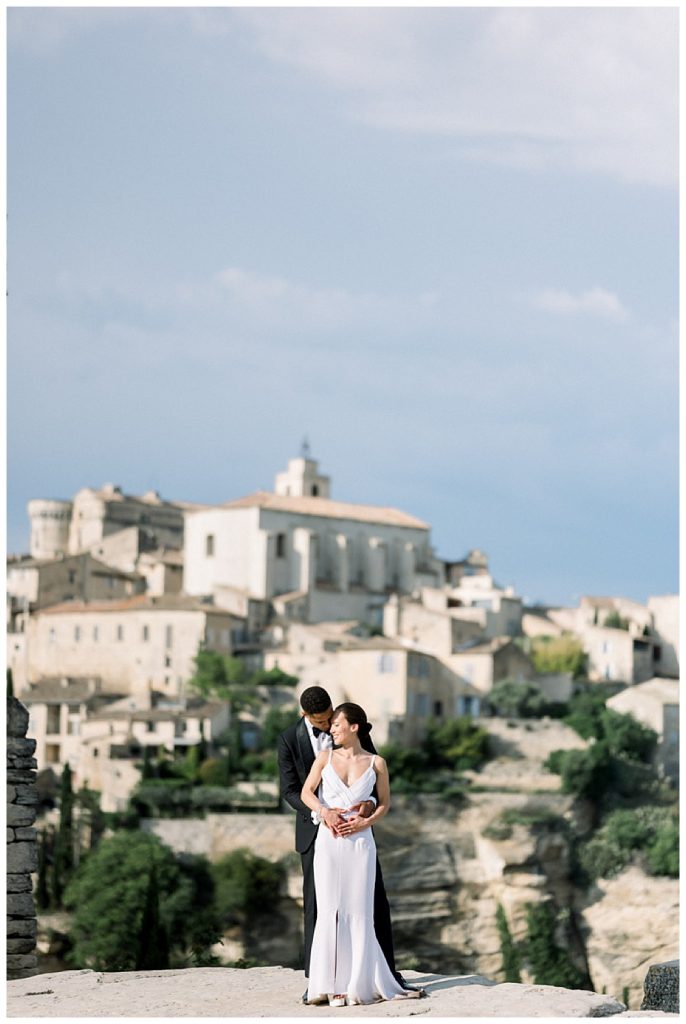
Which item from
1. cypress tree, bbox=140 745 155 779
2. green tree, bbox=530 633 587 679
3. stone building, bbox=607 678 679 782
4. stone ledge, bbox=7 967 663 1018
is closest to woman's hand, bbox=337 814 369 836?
stone ledge, bbox=7 967 663 1018

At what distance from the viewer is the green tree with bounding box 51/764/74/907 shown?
34.3 metres

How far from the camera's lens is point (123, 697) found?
4566cm

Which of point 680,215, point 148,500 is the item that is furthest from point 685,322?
point 148,500

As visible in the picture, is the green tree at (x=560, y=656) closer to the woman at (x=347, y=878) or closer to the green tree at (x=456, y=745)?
the green tree at (x=456, y=745)

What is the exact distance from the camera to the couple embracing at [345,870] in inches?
257

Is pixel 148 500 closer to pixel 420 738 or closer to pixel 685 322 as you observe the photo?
pixel 420 738

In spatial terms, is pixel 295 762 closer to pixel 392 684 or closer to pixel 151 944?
pixel 151 944

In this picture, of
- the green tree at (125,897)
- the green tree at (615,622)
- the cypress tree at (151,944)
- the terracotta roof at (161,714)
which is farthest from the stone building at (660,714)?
the cypress tree at (151,944)

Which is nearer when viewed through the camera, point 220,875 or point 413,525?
point 220,875

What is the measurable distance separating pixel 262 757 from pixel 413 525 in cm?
2013

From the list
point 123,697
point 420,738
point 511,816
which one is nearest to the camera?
point 511,816

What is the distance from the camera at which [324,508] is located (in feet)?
186

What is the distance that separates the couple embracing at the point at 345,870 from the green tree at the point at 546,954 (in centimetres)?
2938

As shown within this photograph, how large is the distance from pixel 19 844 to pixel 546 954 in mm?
29548
